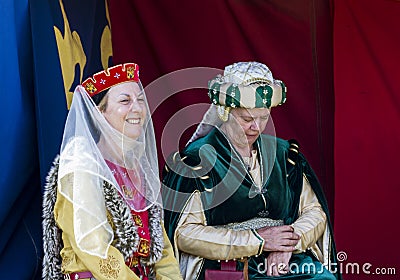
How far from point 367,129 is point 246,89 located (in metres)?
1.34

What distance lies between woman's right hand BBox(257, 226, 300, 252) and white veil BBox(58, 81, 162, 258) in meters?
0.70

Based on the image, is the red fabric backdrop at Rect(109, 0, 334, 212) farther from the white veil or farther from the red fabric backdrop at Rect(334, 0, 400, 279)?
the white veil

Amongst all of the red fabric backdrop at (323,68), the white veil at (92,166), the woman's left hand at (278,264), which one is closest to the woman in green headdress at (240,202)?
the woman's left hand at (278,264)

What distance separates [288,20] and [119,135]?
83.6 inches

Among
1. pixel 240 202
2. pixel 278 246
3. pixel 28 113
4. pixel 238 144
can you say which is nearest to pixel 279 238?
pixel 278 246

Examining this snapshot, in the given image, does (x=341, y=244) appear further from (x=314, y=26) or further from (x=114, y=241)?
(x=114, y=241)

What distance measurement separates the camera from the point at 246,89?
4578 millimetres

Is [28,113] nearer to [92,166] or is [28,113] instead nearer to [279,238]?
[92,166]

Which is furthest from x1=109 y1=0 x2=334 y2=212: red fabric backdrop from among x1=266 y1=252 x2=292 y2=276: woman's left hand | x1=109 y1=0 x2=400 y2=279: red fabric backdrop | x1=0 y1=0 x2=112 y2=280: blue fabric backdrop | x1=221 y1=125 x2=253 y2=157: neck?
x1=266 y1=252 x2=292 y2=276: woman's left hand

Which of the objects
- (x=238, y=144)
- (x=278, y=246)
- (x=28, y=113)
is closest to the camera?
(x=28, y=113)

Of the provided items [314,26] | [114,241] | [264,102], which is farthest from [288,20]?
[114,241]

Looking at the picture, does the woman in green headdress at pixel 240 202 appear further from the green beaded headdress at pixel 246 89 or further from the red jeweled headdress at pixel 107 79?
the red jeweled headdress at pixel 107 79

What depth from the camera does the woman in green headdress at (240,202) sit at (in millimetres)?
4543

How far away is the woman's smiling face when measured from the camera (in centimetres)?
401
